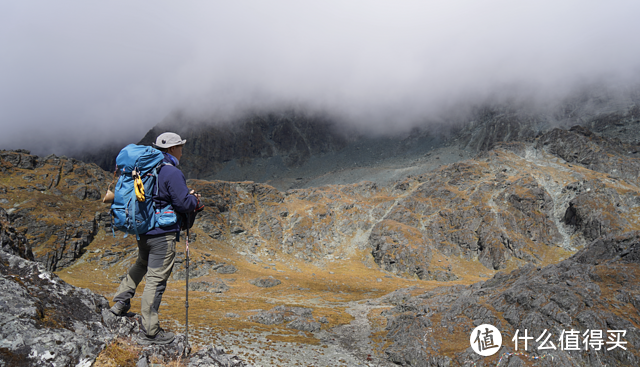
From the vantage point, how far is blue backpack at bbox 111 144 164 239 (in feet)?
20.8

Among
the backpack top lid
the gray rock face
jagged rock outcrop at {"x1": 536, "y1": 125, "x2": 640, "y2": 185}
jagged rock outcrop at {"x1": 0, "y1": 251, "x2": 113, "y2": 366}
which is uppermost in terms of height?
the backpack top lid

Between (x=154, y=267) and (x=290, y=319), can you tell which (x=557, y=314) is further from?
(x=154, y=267)

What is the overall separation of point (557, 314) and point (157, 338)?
26928 mm

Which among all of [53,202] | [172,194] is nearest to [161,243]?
[172,194]

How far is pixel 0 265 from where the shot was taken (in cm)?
693

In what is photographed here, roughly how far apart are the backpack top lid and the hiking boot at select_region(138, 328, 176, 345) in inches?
154

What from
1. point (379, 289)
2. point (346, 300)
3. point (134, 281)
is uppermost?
point (134, 281)

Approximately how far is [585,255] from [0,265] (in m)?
41.8

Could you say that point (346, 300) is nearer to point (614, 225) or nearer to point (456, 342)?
point (456, 342)

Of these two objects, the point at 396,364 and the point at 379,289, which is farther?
the point at 379,289

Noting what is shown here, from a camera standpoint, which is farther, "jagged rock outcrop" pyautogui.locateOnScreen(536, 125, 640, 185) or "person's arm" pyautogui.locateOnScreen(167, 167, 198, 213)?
"jagged rock outcrop" pyautogui.locateOnScreen(536, 125, 640, 185)

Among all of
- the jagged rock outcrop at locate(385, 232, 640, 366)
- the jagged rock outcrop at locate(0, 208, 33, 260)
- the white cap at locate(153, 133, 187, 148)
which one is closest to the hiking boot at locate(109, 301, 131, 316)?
the white cap at locate(153, 133, 187, 148)

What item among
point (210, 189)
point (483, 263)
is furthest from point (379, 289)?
point (210, 189)

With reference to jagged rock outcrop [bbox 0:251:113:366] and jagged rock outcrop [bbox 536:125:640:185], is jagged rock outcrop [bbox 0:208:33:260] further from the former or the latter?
jagged rock outcrop [bbox 536:125:640:185]
